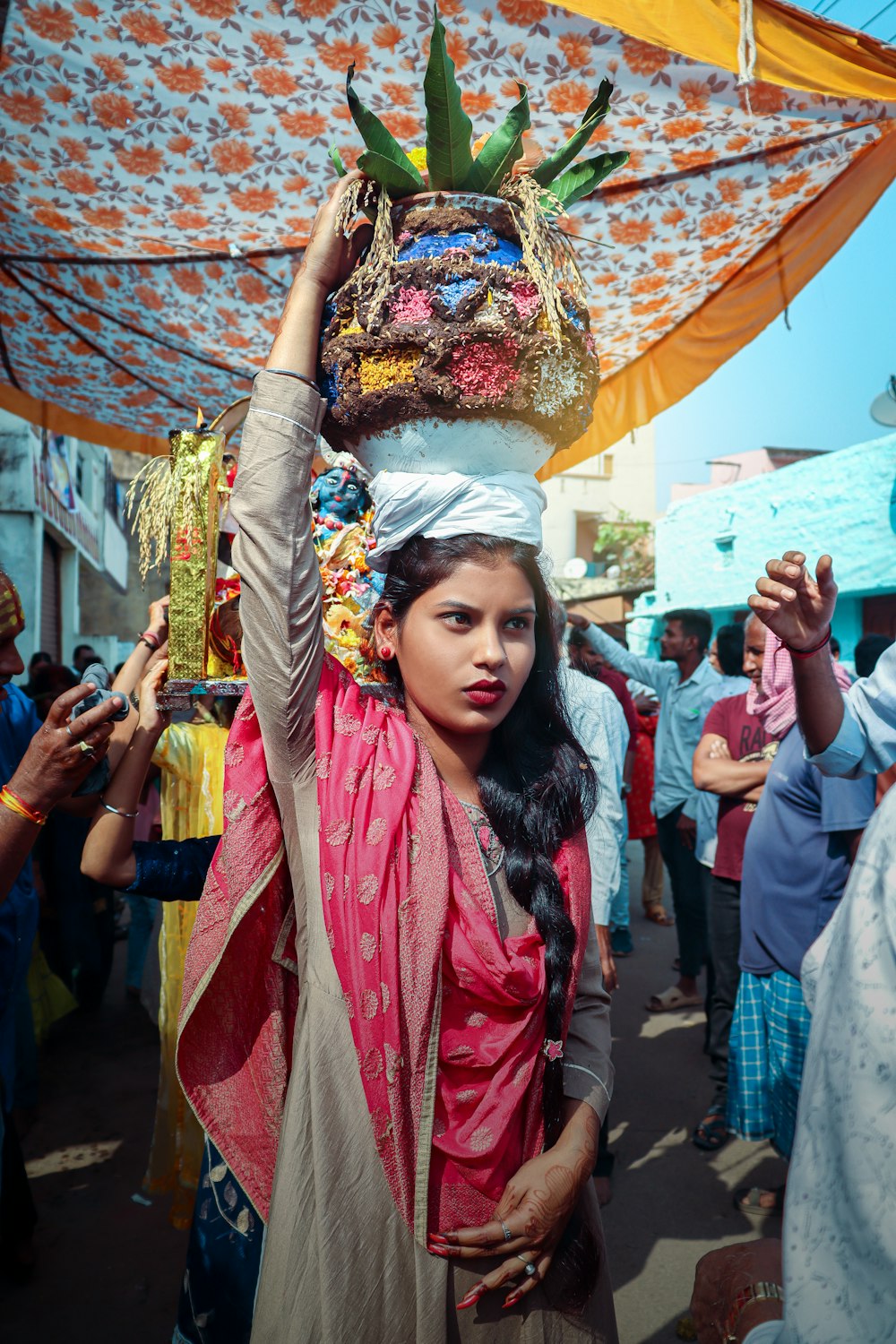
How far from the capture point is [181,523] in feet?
6.62

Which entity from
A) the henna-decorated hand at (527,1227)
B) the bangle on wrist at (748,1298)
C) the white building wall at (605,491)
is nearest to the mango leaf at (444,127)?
the henna-decorated hand at (527,1227)

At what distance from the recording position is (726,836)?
399cm

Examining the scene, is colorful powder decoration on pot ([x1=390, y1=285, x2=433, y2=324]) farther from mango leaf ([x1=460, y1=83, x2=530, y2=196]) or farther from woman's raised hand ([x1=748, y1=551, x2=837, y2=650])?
woman's raised hand ([x1=748, y1=551, x2=837, y2=650])

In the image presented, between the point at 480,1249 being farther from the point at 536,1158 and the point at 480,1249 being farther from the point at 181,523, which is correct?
the point at 181,523

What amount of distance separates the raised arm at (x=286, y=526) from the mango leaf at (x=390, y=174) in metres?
0.07

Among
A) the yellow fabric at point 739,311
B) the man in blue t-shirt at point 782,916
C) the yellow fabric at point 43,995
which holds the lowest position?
the yellow fabric at point 43,995

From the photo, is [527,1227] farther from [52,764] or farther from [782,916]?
[782,916]

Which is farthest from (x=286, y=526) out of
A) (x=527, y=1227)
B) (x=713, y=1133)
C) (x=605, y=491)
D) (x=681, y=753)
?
(x=605, y=491)

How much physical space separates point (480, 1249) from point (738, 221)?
343cm

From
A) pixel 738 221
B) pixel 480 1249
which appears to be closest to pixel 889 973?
pixel 480 1249

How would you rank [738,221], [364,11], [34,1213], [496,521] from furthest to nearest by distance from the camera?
1. [738,221]
2. [34,1213]
3. [364,11]
4. [496,521]

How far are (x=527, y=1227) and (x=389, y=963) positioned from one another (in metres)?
0.44

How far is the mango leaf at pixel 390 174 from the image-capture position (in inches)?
51.6

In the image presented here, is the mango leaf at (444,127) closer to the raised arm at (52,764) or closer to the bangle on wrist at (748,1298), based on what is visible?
the raised arm at (52,764)
